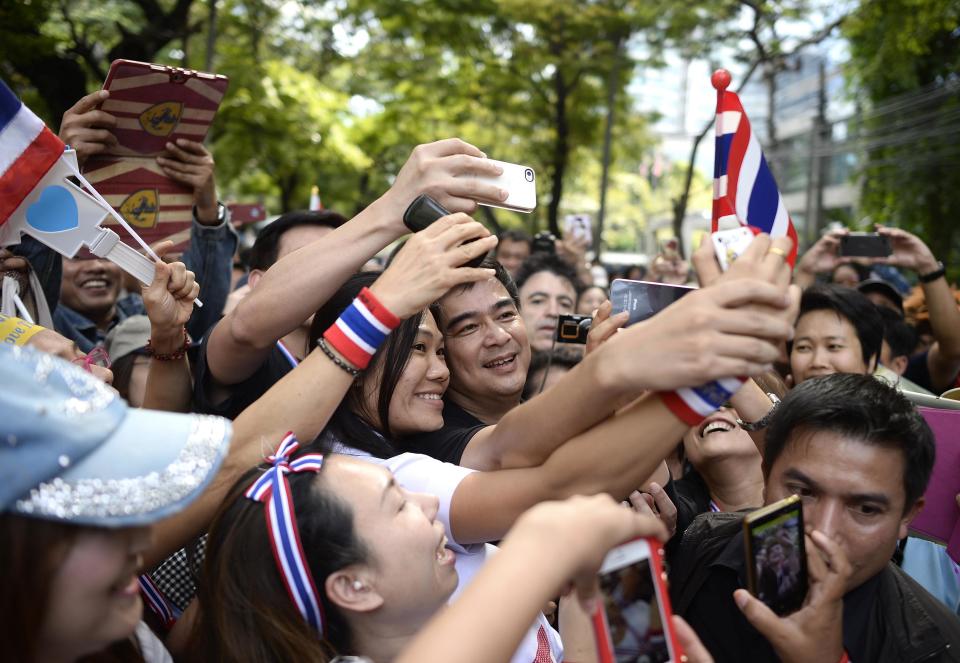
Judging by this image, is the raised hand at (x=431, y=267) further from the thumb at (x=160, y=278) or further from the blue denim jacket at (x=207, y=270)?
the blue denim jacket at (x=207, y=270)

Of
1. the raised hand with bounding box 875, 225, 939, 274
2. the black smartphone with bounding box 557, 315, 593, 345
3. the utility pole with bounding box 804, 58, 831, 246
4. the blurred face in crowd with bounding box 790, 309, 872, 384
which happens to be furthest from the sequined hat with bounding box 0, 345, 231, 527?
the utility pole with bounding box 804, 58, 831, 246

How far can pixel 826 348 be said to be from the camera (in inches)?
147

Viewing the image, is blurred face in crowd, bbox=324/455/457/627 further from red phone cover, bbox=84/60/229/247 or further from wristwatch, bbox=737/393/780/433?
red phone cover, bbox=84/60/229/247

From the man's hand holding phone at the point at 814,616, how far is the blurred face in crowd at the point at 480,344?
1.27 metres

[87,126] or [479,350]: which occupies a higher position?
[87,126]

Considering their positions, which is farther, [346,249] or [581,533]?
[346,249]

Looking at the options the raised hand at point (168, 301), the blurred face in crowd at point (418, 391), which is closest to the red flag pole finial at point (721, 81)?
the blurred face in crowd at point (418, 391)

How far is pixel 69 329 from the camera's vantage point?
393 cm

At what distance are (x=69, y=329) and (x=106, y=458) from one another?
3109 mm

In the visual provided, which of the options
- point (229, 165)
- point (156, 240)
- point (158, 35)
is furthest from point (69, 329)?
point (229, 165)

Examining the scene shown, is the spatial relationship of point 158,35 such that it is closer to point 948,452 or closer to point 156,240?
point 156,240

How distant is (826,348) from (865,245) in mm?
1414

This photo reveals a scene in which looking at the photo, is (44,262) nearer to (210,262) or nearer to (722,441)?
(210,262)

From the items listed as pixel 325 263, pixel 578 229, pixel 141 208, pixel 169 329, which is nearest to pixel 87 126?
pixel 141 208
